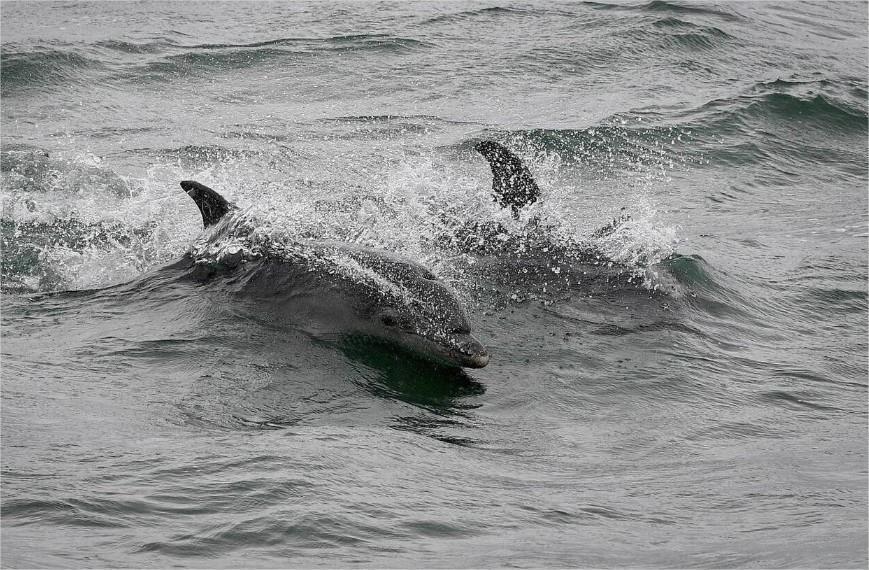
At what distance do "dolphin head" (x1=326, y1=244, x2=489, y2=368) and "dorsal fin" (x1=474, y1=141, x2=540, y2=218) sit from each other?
9.73 ft

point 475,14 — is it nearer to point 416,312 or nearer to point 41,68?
point 41,68

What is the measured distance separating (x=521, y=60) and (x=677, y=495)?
15316 mm

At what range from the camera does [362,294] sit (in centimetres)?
984

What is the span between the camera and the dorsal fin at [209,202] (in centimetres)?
1120

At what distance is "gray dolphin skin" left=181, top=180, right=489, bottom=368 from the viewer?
929cm

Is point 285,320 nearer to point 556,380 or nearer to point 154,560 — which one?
point 556,380

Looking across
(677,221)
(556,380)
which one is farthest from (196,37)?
(556,380)

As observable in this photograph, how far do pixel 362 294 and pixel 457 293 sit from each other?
139cm

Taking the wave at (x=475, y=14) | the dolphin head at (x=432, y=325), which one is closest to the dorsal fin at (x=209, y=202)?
the dolphin head at (x=432, y=325)

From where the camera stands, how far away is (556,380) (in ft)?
31.1

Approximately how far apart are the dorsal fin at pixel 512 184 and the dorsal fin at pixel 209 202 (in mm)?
3178

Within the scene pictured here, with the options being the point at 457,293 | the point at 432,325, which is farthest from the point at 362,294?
the point at 457,293

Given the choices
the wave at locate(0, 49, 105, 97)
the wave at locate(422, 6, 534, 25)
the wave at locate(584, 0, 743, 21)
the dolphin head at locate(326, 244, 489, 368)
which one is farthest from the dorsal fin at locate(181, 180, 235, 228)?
the wave at locate(584, 0, 743, 21)

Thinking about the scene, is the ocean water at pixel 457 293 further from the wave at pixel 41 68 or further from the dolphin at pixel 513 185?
the dolphin at pixel 513 185
